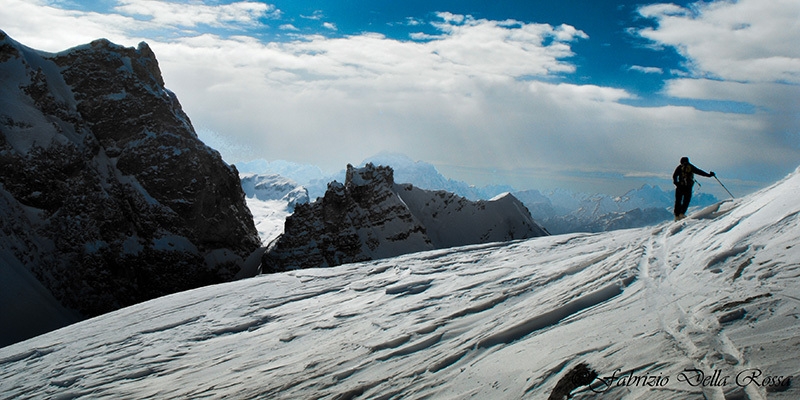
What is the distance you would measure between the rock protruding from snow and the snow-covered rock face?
12.0 meters

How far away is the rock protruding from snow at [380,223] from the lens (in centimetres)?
7831

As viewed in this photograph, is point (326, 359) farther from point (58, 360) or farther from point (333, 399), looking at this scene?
point (58, 360)

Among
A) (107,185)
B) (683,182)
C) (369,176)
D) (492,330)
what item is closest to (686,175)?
(683,182)

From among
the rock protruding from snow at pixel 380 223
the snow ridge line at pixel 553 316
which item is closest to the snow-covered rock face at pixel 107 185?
the rock protruding from snow at pixel 380 223

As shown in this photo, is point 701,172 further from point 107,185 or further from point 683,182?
point 107,185

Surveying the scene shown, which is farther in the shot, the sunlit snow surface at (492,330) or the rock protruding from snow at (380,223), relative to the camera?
the rock protruding from snow at (380,223)

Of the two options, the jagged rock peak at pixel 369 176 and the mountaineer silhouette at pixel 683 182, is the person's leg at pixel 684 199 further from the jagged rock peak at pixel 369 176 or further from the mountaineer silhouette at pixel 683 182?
the jagged rock peak at pixel 369 176

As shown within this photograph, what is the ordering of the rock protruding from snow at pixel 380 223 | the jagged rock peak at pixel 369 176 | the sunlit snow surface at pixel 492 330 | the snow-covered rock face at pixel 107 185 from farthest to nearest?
the jagged rock peak at pixel 369 176
the rock protruding from snow at pixel 380 223
the snow-covered rock face at pixel 107 185
the sunlit snow surface at pixel 492 330

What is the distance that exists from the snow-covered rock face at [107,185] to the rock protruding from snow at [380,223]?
12023mm

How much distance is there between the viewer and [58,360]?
1089 centimetres

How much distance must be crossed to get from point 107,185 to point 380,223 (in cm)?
4506

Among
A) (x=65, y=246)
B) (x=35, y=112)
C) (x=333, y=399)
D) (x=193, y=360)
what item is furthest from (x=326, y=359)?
(x=35, y=112)

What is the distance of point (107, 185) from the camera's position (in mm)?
73625

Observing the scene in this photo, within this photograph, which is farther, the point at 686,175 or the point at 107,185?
the point at 107,185
